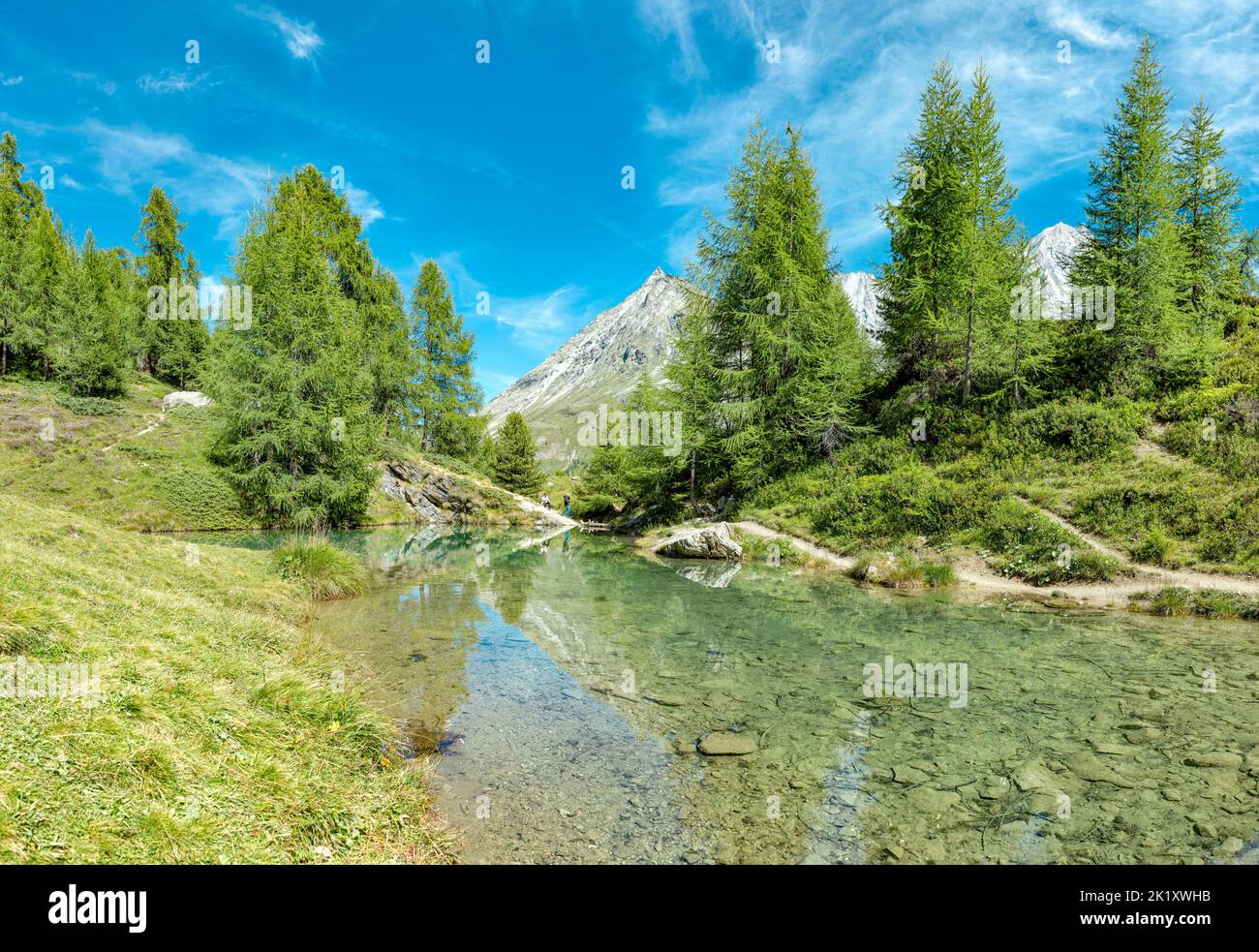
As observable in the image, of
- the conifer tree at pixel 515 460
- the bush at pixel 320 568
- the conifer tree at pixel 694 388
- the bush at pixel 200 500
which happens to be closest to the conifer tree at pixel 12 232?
the bush at pixel 200 500

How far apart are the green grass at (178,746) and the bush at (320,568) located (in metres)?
5.83

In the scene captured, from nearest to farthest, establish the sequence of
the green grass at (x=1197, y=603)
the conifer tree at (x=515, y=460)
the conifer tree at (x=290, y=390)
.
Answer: the green grass at (x=1197, y=603) → the conifer tree at (x=290, y=390) → the conifer tree at (x=515, y=460)

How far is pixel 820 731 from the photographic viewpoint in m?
7.82

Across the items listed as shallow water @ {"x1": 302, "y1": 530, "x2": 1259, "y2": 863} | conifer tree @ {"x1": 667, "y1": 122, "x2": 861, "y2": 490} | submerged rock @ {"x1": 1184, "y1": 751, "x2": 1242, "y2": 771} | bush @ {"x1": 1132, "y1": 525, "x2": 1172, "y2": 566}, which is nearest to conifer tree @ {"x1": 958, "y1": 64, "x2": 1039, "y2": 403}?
conifer tree @ {"x1": 667, "y1": 122, "x2": 861, "y2": 490}

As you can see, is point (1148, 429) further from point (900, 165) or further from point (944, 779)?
point (944, 779)

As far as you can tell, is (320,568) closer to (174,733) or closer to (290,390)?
(174,733)

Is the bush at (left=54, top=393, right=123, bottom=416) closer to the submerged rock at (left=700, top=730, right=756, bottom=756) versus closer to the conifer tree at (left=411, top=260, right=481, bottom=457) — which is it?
the conifer tree at (left=411, top=260, right=481, bottom=457)

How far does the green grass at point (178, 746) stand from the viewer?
11.2ft

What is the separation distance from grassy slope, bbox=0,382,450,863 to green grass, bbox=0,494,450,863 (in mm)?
14

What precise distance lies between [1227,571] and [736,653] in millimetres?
15072

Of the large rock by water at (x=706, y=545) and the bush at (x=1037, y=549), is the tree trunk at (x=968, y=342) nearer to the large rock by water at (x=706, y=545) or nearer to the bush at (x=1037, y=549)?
the bush at (x=1037, y=549)

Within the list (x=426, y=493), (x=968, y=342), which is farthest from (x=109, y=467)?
(x=968, y=342)
